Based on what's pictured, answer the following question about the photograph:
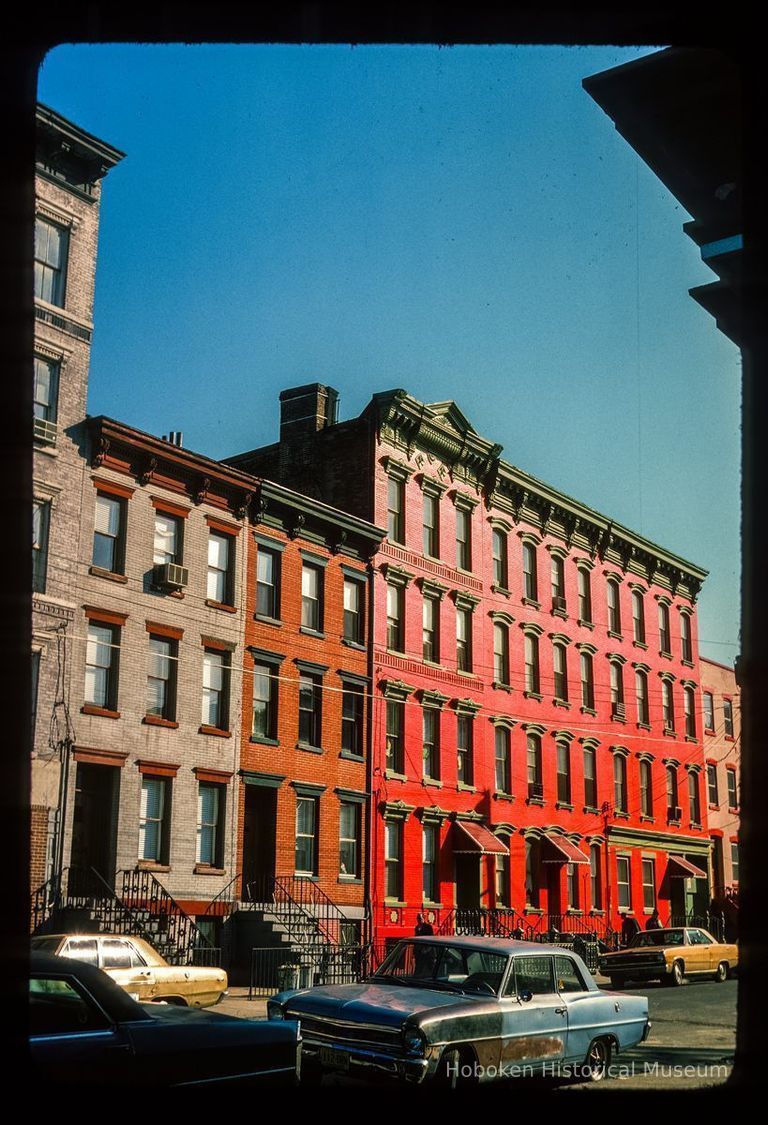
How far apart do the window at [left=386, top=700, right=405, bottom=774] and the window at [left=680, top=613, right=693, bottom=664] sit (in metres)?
21.8

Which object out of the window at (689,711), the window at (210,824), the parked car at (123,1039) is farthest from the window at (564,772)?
the parked car at (123,1039)

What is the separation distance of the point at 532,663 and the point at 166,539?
17.7 meters

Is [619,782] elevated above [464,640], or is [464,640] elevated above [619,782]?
[464,640]

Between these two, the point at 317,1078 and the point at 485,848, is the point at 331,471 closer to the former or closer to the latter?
the point at 485,848

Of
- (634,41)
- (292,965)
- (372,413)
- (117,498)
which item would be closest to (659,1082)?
(634,41)

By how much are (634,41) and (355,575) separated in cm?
3155

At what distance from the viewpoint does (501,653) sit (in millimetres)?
40719

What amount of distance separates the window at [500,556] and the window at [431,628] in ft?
13.5

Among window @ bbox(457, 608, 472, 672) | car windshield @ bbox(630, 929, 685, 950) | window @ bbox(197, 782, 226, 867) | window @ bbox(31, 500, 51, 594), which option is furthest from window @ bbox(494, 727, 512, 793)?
window @ bbox(31, 500, 51, 594)

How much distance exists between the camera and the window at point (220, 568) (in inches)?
1188

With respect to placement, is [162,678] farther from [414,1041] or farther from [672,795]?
[672,795]

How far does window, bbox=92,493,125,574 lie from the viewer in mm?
27250

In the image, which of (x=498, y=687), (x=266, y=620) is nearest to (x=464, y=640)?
(x=498, y=687)

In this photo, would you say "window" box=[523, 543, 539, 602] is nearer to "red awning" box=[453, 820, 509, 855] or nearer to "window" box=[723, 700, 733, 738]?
"red awning" box=[453, 820, 509, 855]
